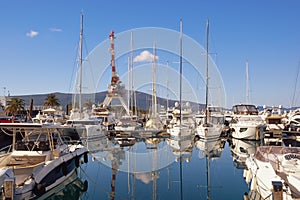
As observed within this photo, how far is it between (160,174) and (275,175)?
11.1 meters

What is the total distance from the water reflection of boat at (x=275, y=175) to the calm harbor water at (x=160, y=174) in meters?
1.88

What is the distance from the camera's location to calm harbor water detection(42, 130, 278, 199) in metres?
17.5

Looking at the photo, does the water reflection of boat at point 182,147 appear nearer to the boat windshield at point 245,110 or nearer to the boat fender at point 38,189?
the boat windshield at point 245,110

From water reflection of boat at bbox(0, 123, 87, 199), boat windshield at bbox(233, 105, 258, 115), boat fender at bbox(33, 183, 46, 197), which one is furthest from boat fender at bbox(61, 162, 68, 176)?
boat windshield at bbox(233, 105, 258, 115)

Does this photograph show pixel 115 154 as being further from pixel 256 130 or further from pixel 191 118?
pixel 191 118

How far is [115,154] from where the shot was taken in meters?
32.6

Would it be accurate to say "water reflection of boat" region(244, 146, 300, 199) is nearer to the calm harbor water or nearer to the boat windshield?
the calm harbor water

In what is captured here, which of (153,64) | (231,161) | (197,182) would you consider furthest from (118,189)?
(153,64)

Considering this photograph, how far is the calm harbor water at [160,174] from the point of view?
57.4 ft

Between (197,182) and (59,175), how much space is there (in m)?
8.68

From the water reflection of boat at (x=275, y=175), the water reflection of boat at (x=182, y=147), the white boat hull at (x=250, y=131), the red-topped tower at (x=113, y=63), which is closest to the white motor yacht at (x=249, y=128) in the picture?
the white boat hull at (x=250, y=131)

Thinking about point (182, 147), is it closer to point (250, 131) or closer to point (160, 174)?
point (250, 131)

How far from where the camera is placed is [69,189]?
17938mm

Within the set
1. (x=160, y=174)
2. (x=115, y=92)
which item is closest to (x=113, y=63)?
(x=115, y=92)
